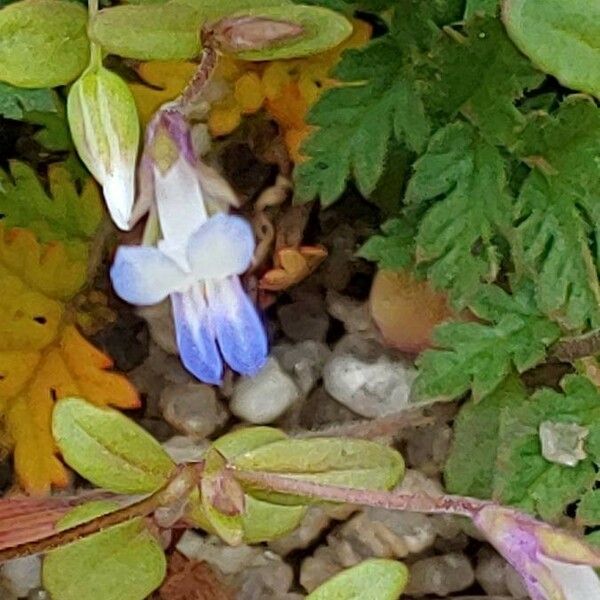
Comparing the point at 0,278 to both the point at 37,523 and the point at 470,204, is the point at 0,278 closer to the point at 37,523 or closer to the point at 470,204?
the point at 37,523

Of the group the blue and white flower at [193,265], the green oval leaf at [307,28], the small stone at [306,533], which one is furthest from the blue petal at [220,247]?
the small stone at [306,533]

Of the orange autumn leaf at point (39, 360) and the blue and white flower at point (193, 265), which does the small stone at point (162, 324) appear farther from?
the blue and white flower at point (193, 265)

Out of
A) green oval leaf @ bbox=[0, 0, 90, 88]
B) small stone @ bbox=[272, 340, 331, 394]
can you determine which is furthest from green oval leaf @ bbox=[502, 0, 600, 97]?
small stone @ bbox=[272, 340, 331, 394]

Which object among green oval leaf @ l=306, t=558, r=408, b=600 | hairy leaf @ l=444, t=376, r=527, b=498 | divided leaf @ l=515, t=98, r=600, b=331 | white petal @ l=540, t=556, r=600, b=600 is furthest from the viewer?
hairy leaf @ l=444, t=376, r=527, b=498

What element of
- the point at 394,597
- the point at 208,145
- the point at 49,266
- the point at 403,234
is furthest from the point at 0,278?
the point at 394,597

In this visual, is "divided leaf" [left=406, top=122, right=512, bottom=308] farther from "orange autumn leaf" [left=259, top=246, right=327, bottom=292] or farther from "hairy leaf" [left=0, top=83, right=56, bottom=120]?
"hairy leaf" [left=0, top=83, right=56, bottom=120]

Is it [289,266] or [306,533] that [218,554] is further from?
[289,266]
